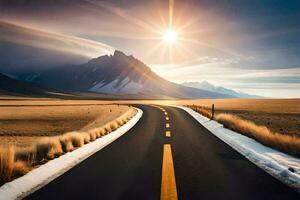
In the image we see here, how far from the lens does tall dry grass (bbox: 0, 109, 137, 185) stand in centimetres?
656

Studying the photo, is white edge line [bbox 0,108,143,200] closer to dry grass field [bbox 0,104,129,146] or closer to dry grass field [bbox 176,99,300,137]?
dry grass field [bbox 0,104,129,146]

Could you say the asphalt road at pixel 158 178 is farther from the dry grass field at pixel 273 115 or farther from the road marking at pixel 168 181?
the dry grass field at pixel 273 115

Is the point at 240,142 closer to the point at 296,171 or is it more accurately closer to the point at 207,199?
the point at 296,171

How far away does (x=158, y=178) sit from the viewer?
6.63 metres

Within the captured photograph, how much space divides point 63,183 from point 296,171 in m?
5.61

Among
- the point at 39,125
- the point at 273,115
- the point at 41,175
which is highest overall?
the point at 41,175

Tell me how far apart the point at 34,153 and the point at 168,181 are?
4.75m

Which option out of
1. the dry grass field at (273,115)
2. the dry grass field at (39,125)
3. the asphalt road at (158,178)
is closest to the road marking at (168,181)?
the asphalt road at (158,178)

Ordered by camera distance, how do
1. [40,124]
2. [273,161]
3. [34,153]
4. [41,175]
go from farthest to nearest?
1. [40,124]
2. [34,153]
3. [273,161]
4. [41,175]

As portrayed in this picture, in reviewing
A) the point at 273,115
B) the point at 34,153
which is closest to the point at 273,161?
the point at 34,153

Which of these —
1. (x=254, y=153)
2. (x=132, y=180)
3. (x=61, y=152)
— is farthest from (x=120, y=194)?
(x=254, y=153)

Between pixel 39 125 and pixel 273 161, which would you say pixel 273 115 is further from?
pixel 273 161

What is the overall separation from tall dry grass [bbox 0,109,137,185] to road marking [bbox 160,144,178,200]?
3246 millimetres

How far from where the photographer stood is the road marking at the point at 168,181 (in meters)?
5.42
